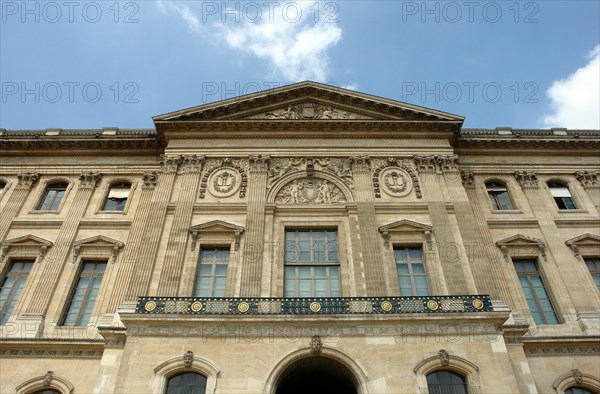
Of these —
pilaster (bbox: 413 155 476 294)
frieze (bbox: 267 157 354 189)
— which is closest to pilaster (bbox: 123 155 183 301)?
frieze (bbox: 267 157 354 189)

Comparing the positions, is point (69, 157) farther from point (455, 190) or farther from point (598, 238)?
point (598, 238)

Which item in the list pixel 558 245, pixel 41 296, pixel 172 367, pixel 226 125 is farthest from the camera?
pixel 226 125

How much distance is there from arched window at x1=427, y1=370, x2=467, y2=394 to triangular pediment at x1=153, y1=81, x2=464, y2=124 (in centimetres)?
1149

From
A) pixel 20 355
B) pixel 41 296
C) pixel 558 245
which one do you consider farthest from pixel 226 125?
pixel 558 245

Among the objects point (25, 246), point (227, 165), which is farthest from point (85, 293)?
point (227, 165)

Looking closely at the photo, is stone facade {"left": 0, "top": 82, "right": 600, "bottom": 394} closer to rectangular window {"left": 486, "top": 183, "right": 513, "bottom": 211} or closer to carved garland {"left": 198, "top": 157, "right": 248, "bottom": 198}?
carved garland {"left": 198, "top": 157, "right": 248, "bottom": 198}

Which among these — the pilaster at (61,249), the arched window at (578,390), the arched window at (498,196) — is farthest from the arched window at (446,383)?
the pilaster at (61,249)

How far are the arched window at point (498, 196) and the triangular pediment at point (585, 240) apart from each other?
110 inches

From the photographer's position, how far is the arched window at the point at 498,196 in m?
21.4

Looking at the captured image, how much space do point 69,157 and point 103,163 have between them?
180 centimetres

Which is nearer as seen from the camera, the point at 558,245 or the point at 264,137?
the point at 558,245

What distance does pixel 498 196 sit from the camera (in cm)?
2175

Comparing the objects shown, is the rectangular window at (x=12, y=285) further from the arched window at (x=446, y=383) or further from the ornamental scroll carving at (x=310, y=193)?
the arched window at (x=446, y=383)

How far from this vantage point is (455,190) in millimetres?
19781
